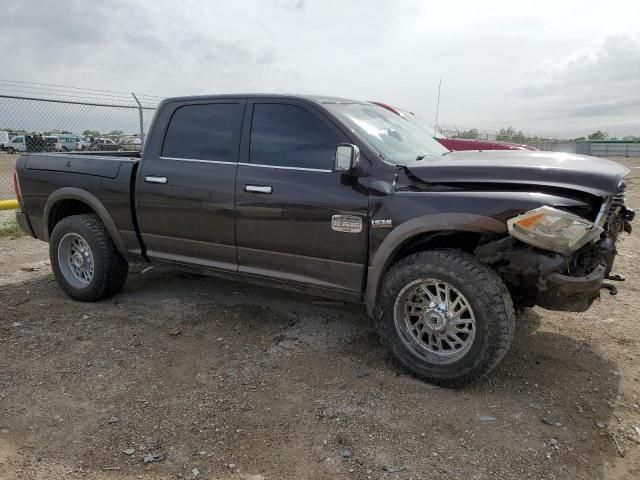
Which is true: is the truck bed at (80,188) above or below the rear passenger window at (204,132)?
below

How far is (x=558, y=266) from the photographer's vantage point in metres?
2.95

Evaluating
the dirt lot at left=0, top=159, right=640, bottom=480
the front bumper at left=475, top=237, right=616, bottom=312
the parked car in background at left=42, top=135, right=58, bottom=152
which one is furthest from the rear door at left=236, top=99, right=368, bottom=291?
the parked car in background at left=42, top=135, right=58, bottom=152

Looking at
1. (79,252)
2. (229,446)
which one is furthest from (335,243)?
(79,252)

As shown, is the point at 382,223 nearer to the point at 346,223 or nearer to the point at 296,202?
the point at 346,223

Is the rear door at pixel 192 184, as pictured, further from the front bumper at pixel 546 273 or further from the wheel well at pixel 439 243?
the front bumper at pixel 546 273

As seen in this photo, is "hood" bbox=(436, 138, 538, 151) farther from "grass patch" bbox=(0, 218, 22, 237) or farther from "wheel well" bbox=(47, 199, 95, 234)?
"grass patch" bbox=(0, 218, 22, 237)

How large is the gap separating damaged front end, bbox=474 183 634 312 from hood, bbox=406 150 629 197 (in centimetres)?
14

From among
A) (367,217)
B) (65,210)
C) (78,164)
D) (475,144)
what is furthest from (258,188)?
(475,144)

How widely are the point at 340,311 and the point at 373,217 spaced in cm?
150

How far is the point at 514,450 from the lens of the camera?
2684mm

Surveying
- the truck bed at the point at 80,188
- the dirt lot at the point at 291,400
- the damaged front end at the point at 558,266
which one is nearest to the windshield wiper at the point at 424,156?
the damaged front end at the point at 558,266

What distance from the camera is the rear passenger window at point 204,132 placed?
13.5 feet

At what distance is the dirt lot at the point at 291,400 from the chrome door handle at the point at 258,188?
1151 mm

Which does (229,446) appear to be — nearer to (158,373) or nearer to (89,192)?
(158,373)
